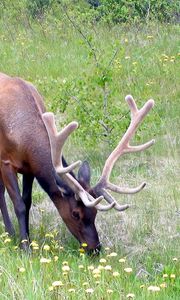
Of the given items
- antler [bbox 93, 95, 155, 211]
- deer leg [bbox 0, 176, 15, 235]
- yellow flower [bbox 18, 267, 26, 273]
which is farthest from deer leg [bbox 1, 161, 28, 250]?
yellow flower [bbox 18, 267, 26, 273]

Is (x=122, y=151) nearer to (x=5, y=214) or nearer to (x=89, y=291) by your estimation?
(x=5, y=214)

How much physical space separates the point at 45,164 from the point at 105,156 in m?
2.39

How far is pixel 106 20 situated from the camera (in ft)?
45.6

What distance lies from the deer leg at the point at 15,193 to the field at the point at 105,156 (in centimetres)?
13

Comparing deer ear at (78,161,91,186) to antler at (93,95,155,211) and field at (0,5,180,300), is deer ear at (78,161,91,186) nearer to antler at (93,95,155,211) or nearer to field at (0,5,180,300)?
antler at (93,95,155,211)

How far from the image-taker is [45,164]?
710 centimetres

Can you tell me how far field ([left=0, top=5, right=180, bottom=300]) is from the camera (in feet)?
18.2

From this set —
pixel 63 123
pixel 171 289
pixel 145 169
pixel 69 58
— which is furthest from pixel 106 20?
pixel 171 289

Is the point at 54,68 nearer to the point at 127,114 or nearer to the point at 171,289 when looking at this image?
the point at 127,114

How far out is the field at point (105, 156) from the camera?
5.54 meters

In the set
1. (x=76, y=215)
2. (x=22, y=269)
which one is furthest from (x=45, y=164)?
(x=22, y=269)

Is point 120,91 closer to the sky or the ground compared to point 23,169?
closer to the ground

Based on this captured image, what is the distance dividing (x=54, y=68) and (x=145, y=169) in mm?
3807

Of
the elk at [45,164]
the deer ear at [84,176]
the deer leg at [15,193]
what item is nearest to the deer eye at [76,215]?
the elk at [45,164]
